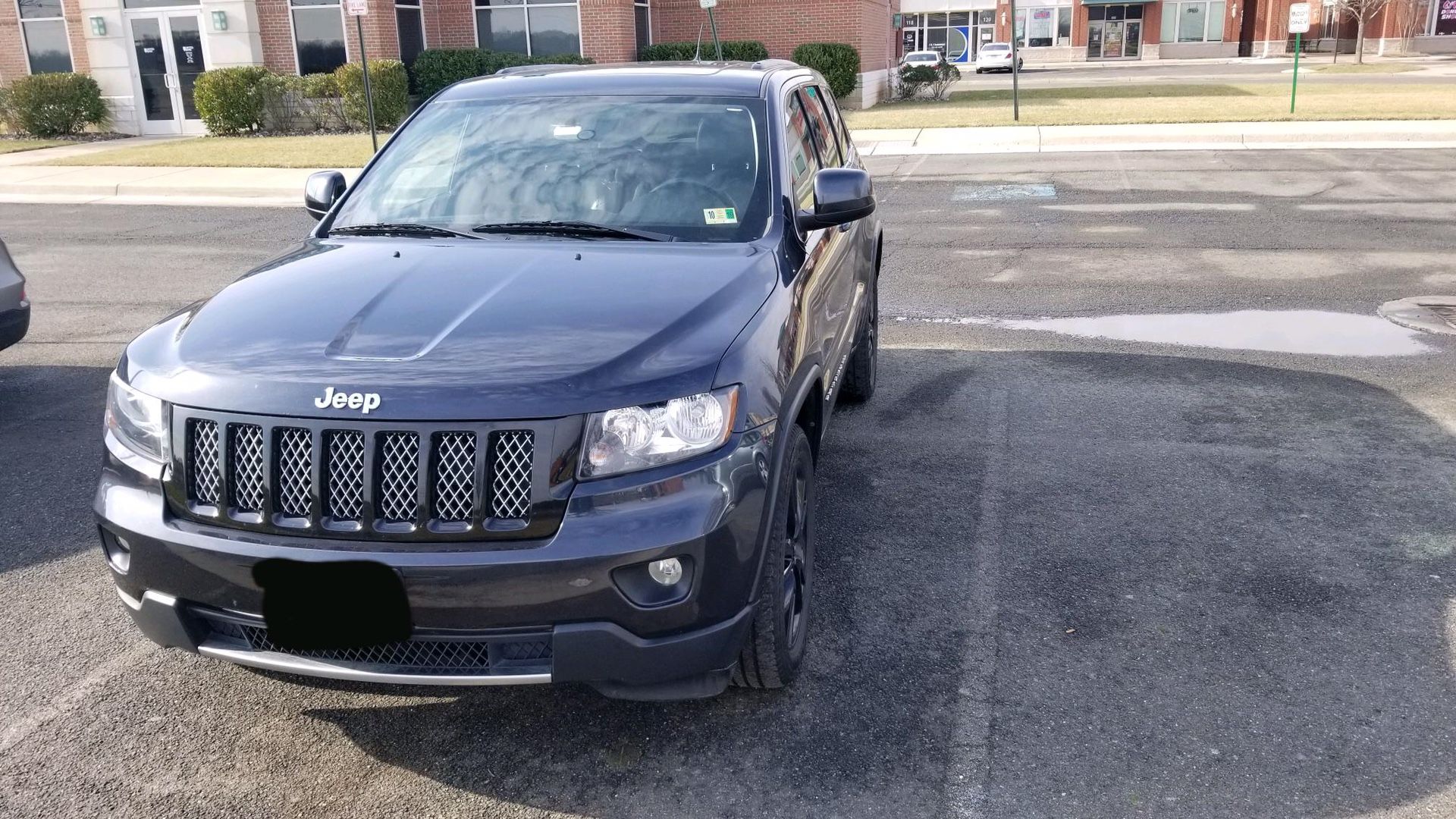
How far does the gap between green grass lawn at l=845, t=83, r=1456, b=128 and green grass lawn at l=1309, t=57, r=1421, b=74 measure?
10.8 m

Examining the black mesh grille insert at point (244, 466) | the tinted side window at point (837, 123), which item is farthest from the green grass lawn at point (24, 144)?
the black mesh grille insert at point (244, 466)

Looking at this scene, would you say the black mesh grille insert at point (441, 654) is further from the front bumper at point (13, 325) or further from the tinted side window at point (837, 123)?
the front bumper at point (13, 325)

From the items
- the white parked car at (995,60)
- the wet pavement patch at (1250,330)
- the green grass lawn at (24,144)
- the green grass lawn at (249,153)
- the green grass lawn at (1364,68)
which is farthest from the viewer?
the white parked car at (995,60)

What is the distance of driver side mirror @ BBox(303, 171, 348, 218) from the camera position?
485 cm

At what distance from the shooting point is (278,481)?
2969 mm

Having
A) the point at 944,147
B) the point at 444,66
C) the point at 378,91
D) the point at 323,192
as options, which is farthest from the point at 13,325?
the point at 444,66

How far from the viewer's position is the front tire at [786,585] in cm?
331

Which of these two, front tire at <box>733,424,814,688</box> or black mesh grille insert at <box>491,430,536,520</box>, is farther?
front tire at <box>733,424,814,688</box>

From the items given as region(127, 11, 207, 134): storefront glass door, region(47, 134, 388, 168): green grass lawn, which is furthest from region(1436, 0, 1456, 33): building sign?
region(127, 11, 207, 134): storefront glass door

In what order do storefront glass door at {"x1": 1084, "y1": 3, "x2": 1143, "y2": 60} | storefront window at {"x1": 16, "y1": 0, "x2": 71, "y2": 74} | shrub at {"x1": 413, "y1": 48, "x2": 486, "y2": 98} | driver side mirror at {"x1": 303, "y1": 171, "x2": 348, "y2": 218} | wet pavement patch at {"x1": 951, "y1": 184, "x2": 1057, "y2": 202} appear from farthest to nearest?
storefront glass door at {"x1": 1084, "y1": 3, "x2": 1143, "y2": 60}, storefront window at {"x1": 16, "y1": 0, "x2": 71, "y2": 74}, shrub at {"x1": 413, "y1": 48, "x2": 486, "y2": 98}, wet pavement patch at {"x1": 951, "y1": 184, "x2": 1057, "y2": 202}, driver side mirror at {"x1": 303, "y1": 171, "x2": 348, "y2": 218}

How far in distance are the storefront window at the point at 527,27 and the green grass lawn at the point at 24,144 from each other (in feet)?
29.5

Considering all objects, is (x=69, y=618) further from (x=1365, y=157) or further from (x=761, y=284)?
(x=1365, y=157)

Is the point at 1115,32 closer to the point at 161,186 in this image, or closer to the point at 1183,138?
the point at 1183,138

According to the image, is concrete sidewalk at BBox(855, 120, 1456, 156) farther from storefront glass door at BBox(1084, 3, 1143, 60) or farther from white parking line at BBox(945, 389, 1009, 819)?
storefront glass door at BBox(1084, 3, 1143, 60)
